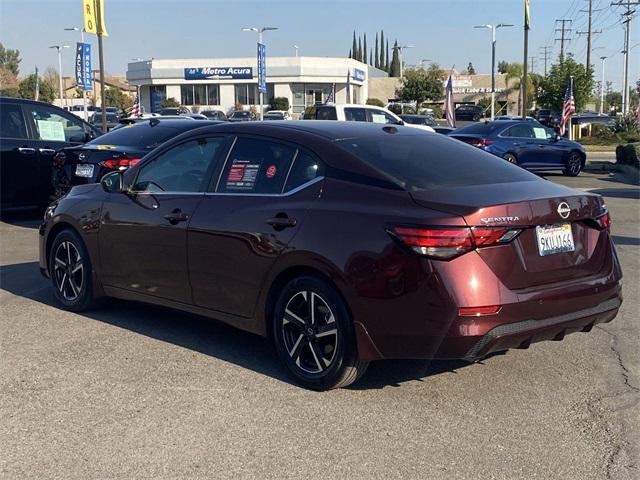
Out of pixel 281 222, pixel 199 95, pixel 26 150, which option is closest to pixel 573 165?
pixel 26 150

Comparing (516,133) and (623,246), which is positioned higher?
(516,133)

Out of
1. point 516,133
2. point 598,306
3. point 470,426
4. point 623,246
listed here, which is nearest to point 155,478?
point 470,426

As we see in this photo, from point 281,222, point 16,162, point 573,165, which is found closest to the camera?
point 281,222

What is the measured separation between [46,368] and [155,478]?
1.88 metres

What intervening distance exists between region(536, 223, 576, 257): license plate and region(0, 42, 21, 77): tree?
124824mm

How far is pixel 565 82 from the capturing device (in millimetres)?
44719

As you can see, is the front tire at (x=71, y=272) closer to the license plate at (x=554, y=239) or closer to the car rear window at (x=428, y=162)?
the car rear window at (x=428, y=162)

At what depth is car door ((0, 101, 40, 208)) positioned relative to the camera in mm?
11258

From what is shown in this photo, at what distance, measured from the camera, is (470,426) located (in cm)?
411

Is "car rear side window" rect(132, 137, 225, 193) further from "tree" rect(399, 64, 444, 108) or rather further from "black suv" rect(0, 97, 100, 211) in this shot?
"tree" rect(399, 64, 444, 108)

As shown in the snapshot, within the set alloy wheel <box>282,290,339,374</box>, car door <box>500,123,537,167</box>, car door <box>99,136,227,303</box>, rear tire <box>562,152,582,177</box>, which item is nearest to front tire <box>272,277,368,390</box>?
alloy wheel <box>282,290,339,374</box>

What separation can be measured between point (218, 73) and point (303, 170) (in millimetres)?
66889

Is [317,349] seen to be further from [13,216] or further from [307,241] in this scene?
[13,216]

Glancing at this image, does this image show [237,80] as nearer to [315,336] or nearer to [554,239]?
[315,336]
